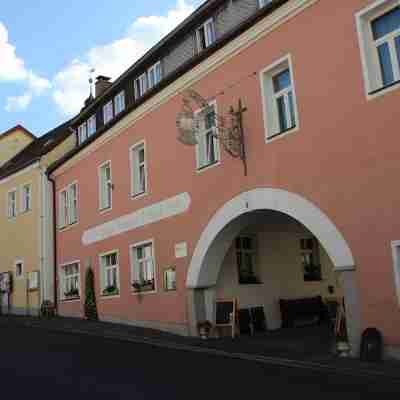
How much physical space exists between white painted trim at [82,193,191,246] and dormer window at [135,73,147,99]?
178 inches

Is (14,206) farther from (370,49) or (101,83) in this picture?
(370,49)

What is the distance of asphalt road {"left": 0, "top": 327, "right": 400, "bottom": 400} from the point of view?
25.8 feet

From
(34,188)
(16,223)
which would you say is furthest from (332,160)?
(16,223)

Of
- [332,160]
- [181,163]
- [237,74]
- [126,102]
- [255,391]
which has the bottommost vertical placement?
[255,391]

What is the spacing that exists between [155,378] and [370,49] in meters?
6.93

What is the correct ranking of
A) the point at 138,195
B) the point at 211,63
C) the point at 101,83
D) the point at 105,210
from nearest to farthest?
1. the point at 211,63
2. the point at 138,195
3. the point at 105,210
4. the point at 101,83

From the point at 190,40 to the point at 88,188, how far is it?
6.99 m

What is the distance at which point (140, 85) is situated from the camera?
1998cm

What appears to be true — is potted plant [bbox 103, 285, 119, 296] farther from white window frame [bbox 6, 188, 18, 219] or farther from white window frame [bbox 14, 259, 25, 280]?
white window frame [bbox 6, 188, 18, 219]

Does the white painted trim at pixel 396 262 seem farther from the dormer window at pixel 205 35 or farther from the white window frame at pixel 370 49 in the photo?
the dormer window at pixel 205 35

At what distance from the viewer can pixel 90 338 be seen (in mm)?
14789

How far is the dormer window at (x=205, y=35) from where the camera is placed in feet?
53.0

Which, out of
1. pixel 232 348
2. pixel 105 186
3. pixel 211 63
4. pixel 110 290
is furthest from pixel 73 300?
pixel 211 63

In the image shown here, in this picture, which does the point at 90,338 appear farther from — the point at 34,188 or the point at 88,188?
the point at 34,188
